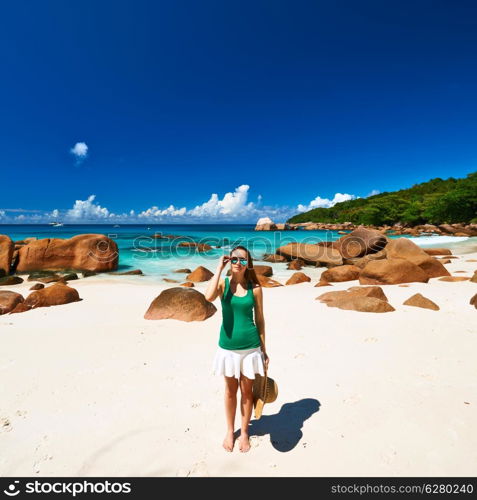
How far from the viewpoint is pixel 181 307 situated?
597cm

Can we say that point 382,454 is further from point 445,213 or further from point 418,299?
point 445,213

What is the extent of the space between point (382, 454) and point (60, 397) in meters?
3.33

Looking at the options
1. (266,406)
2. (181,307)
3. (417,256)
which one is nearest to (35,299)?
(181,307)

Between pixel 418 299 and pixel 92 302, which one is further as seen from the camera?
pixel 92 302

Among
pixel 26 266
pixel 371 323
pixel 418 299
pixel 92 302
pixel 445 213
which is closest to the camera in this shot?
pixel 371 323

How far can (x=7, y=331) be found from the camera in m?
5.38

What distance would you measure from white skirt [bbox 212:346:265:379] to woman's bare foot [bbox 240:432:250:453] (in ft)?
1.91

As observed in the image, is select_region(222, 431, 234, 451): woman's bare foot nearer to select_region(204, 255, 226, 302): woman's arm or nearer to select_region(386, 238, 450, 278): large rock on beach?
select_region(204, 255, 226, 302): woman's arm

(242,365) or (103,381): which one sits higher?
(242,365)

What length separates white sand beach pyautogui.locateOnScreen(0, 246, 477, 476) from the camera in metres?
2.26

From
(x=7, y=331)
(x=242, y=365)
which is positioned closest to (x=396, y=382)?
(x=242, y=365)

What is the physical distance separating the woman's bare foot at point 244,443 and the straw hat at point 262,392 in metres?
0.19

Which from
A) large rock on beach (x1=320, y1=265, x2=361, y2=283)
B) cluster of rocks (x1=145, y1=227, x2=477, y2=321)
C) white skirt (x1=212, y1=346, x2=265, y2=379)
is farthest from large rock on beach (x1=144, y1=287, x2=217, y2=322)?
large rock on beach (x1=320, y1=265, x2=361, y2=283)

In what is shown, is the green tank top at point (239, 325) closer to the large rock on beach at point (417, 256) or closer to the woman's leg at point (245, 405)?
the woman's leg at point (245, 405)
